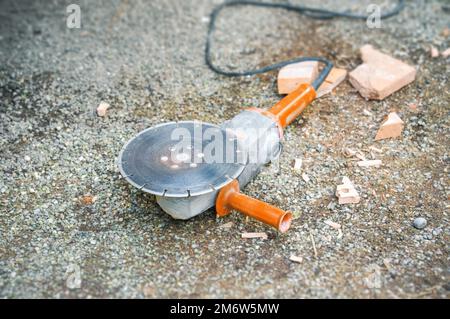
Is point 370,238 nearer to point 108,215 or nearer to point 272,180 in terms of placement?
point 272,180

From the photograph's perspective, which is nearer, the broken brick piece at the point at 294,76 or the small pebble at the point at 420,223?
the small pebble at the point at 420,223

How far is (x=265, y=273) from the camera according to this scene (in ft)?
7.29

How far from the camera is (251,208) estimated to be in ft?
7.58

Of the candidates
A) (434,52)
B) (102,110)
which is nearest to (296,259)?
(102,110)

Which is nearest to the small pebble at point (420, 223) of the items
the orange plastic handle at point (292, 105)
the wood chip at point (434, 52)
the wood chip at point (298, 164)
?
the wood chip at point (298, 164)

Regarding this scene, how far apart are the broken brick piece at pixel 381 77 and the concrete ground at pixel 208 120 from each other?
2.6 inches

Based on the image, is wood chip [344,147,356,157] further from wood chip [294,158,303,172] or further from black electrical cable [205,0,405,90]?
black electrical cable [205,0,405,90]

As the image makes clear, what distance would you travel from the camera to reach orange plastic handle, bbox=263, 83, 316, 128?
9.09 ft

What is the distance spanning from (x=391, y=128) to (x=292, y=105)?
618 millimetres

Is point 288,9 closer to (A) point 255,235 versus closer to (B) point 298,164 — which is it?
(B) point 298,164

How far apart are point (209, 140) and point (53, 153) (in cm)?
103

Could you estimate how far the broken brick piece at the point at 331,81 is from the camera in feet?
10.7

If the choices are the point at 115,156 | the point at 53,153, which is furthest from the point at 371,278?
the point at 53,153

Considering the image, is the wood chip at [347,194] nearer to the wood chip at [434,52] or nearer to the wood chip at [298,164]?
the wood chip at [298,164]
